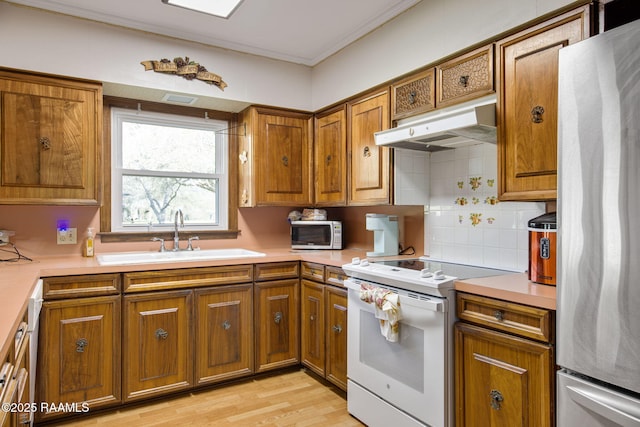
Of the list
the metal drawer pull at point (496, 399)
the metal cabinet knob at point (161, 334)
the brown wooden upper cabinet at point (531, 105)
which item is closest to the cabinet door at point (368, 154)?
the brown wooden upper cabinet at point (531, 105)

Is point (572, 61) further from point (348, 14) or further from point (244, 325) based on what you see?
point (244, 325)

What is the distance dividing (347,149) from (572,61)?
184cm

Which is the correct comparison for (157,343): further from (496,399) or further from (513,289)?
(513,289)

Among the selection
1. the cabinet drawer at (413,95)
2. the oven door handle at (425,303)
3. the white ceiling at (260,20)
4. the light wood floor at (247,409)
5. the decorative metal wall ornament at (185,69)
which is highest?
the white ceiling at (260,20)

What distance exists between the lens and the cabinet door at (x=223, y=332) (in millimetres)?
2695

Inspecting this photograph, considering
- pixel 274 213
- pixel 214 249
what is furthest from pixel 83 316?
pixel 274 213

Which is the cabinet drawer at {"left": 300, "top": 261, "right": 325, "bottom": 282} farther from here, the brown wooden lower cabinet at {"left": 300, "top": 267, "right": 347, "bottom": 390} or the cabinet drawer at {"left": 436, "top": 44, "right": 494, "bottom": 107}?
the cabinet drawer at {"left": 436, "top": 44, "right": 494, "bottom": 107}

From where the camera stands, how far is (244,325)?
2.84m

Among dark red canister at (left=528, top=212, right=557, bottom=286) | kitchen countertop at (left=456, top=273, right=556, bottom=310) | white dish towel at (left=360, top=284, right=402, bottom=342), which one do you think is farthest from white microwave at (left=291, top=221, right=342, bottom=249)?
dark red canister at (left=528, top=212, right=557, bottom=286)

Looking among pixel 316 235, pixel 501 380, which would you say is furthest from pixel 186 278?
pixel 501 380

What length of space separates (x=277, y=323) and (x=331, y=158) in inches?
51.1

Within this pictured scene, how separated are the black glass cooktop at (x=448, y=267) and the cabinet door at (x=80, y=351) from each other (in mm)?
1624

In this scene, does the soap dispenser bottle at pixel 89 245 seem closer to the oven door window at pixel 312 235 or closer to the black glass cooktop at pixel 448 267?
the oven door window at pixel 312 235

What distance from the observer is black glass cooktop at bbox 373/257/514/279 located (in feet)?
6.88
